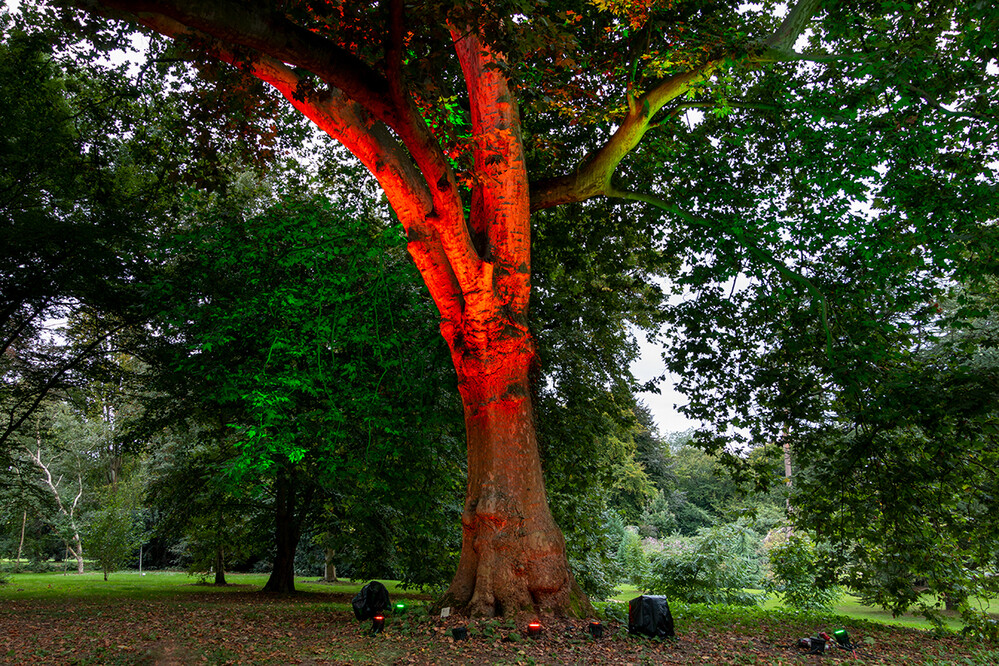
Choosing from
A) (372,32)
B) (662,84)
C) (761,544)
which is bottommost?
(761,544)

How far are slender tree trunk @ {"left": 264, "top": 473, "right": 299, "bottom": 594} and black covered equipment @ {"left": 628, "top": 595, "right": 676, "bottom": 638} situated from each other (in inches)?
337

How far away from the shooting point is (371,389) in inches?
Answer: 323

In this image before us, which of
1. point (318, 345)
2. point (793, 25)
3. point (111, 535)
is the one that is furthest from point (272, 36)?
point (111, 535)

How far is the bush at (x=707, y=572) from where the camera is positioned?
13.9m

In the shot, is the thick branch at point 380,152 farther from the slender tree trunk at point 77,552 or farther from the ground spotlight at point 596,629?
the slender tree trunk at point 77,552

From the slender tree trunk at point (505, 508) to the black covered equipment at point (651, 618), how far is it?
1.68 feet

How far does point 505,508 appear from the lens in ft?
19.5

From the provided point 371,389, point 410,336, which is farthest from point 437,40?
point 371,389

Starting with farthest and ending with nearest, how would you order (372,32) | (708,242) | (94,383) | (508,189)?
(94,383) → (708,242) → (508,189) → (372,32)

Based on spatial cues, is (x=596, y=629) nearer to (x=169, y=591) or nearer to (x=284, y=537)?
(x=284, y=537)

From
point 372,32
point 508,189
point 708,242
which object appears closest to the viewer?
point 372,32

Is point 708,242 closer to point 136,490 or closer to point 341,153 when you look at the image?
point 341,153

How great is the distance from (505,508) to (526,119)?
6037mm

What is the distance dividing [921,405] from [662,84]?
483cm
